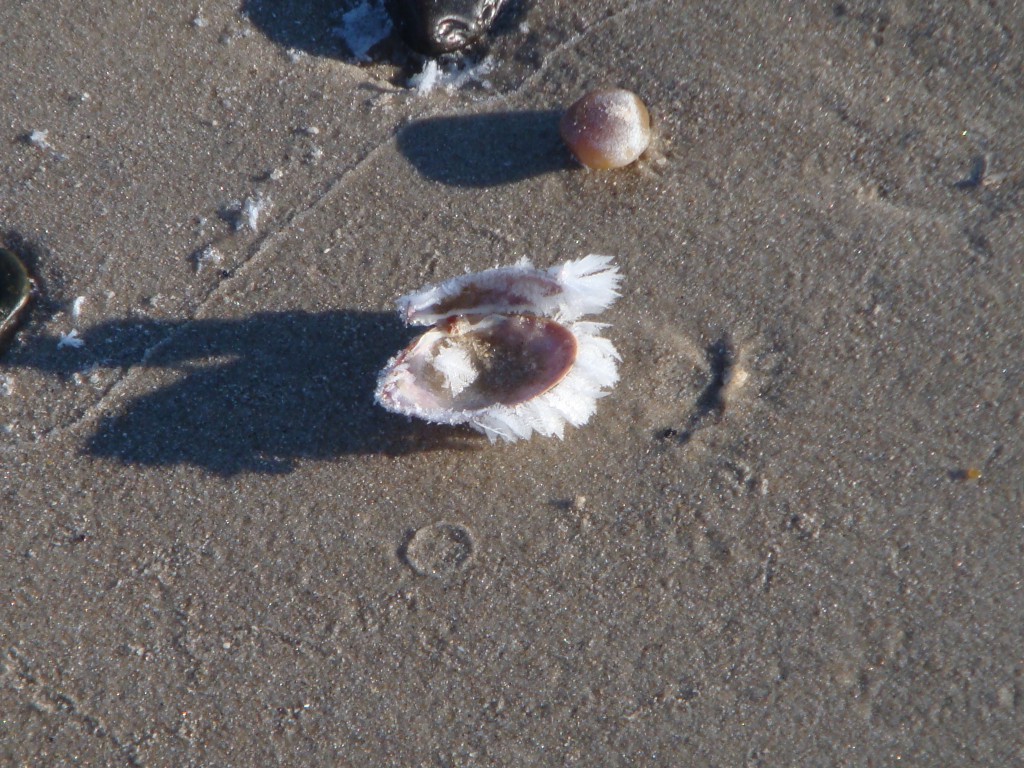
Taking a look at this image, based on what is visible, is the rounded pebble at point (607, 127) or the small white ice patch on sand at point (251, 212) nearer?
the rounded pebble at point (607, 127)

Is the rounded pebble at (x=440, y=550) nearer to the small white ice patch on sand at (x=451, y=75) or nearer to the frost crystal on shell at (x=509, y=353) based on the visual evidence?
the frost crystal on shell at (x=509, y=353)

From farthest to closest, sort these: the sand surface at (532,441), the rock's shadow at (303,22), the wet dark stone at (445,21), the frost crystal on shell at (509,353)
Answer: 1. the rock's shadow at (303,22)
2. the wet dark stone at (445,21)
3. the sand surface at (532,441)
4. the frost crystal on shell at (509,353)

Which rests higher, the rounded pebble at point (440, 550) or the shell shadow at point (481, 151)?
the shell shadow at point (481, 151)

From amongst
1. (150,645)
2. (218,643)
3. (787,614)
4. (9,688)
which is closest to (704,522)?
(787,614)

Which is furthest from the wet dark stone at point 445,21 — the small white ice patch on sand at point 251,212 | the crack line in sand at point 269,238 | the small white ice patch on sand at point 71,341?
the small white ice patch on sand at point 71,341

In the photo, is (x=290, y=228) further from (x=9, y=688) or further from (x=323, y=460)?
(x=9, y=688)
